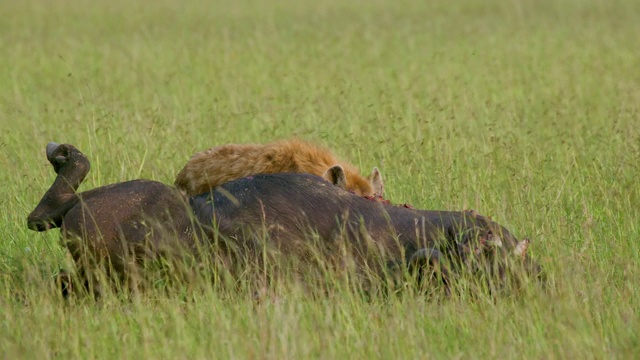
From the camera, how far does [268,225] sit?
4.91 meters

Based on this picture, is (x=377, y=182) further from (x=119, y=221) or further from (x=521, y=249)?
(x=119, y=221)

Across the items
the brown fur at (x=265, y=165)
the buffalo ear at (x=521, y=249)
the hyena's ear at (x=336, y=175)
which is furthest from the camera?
the brown fur at (x=265, y=165)

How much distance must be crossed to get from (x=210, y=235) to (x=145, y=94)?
705 cm

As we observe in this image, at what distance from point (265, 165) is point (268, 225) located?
5.57 feet

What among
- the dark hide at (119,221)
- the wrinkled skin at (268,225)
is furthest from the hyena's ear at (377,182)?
the dark hide at (119,221)

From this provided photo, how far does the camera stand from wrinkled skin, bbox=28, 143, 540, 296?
4.80m

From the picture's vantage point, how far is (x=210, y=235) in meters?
4.93

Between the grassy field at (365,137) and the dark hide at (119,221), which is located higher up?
the dark hide at (119,221)

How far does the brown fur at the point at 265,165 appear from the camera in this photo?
6.52 meters

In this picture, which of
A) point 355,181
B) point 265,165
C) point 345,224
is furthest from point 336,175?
point 345,224

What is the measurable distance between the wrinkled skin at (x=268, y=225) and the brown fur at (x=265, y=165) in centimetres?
130

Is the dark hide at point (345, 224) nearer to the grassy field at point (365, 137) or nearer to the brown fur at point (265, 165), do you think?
the grassy field at point (365, 137)

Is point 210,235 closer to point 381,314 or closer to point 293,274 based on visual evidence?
point 293,274

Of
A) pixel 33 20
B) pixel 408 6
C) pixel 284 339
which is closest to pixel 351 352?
pixel 284 339
